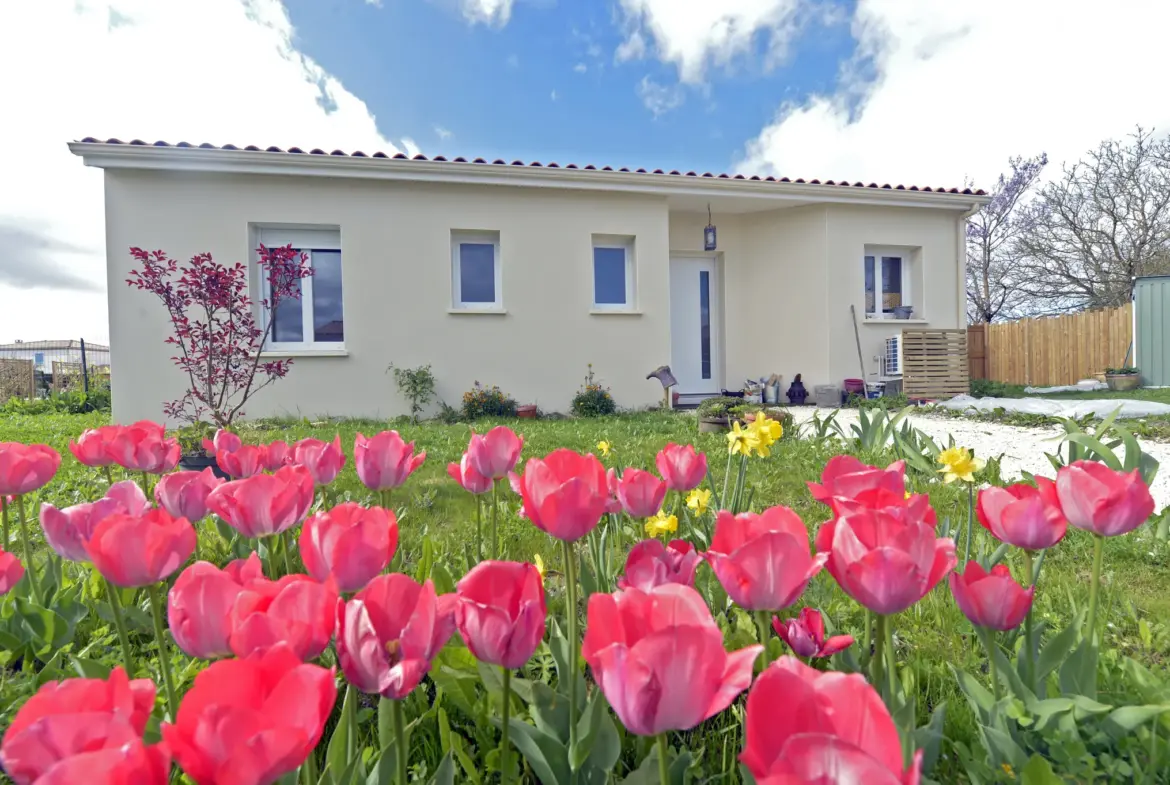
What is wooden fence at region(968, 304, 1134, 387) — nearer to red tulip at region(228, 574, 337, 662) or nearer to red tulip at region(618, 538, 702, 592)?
red tulip at region(618, 538, 702, 592)

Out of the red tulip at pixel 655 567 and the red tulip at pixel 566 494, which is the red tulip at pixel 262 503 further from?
the red tulip at pixel 655 567

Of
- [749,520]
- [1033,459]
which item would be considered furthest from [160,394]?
[1033,459]

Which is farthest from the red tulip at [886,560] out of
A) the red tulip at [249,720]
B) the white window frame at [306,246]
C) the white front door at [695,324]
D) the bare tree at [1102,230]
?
the bare tree at [1102,230]

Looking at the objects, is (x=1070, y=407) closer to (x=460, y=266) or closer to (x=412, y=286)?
(x=460, y=266)

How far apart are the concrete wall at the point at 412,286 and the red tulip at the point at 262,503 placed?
23.2 feet

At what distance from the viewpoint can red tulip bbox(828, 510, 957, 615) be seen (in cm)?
56

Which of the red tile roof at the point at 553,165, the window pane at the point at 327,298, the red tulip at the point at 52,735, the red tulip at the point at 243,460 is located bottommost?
the red tulip at the point at 52,735

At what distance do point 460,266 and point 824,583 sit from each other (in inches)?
291

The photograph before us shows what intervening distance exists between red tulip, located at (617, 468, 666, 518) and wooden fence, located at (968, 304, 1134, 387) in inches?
480

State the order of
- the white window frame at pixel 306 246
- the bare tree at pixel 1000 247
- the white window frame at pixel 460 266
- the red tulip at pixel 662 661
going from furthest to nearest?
the bare tree at pixel 1000 247, the white window frame at pixel 460 266, the white window frame at pixel 306 246, the red tulip at pixel 662 661

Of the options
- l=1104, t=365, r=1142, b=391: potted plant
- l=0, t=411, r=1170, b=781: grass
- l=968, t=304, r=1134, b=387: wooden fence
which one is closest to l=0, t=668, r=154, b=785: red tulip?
l=0, t=411, r=1170, b=781: grass

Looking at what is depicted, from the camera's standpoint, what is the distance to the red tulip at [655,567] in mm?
684

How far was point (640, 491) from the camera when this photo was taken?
1042 millimetres

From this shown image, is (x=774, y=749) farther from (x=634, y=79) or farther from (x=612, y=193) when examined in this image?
(x=634, y=79)
